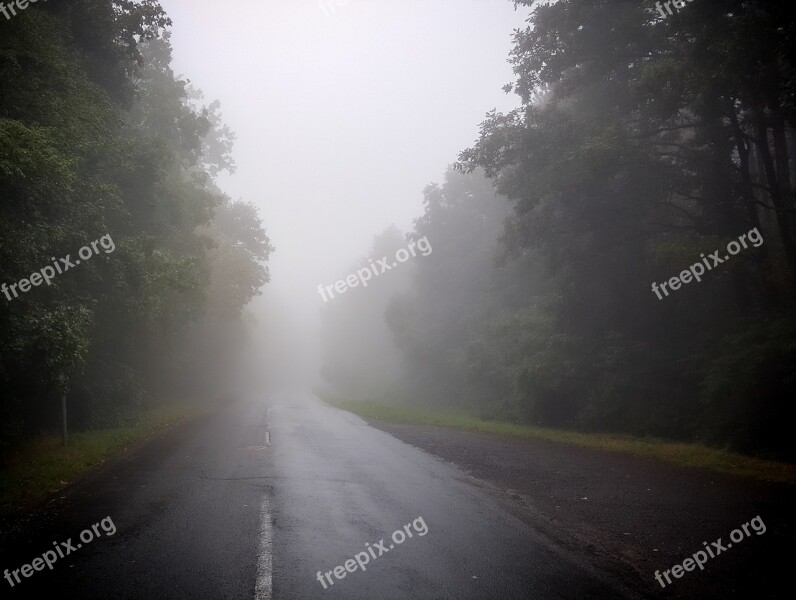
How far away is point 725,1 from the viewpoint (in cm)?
1276

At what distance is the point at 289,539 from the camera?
248 inches

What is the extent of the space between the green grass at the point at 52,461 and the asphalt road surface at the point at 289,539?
1.75 feet

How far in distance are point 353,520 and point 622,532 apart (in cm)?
385
